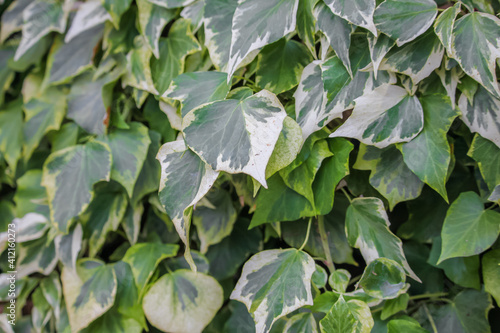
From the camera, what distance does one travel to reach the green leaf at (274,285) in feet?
1.87

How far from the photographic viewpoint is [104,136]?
0.82 meters

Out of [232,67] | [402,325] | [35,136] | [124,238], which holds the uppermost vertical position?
[232,67]

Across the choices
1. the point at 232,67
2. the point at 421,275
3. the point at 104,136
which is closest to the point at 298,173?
the point at 232,67

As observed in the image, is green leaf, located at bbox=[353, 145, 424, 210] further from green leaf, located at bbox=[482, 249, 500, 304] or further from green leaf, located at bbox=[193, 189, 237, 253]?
green leaf, located at bbox=[193, 189, 237, 253]

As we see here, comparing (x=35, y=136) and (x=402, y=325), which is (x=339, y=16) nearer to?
(x=402, y=325)

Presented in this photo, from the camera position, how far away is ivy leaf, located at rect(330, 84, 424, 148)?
0.56m

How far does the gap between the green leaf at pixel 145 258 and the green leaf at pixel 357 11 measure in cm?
53

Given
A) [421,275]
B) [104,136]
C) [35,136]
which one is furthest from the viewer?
[35,136]

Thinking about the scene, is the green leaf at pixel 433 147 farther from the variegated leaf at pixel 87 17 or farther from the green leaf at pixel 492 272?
the variegated leaf at pixel 87 17

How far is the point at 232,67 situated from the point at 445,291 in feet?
1.84

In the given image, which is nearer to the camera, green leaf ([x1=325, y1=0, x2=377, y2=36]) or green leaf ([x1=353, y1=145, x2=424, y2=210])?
green leaf ([x1=325, y1=0, x2=377, y2=36])

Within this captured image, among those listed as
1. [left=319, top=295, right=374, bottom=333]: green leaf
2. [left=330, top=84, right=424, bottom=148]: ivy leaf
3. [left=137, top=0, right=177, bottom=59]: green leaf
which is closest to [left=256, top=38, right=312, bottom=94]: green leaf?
[left=330, top=84, right=424, bottom=148]: ivy leaf

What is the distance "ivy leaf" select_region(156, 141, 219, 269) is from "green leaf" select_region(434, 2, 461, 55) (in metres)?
0.34

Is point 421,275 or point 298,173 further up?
point 298,173
